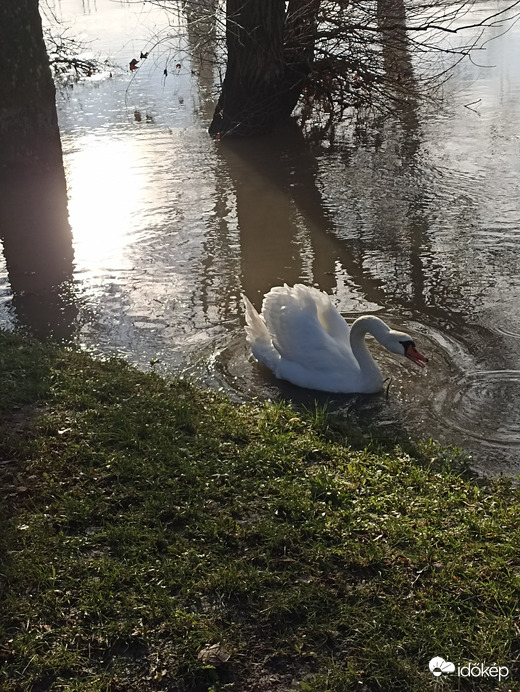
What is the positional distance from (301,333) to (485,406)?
1.52 meters

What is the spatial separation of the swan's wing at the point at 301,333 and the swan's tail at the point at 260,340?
0.30 ft

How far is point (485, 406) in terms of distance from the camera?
5.99 m

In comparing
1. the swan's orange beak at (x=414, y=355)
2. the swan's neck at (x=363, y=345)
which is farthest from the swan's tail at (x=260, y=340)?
the swan's orange beak at (x=414, y=355)

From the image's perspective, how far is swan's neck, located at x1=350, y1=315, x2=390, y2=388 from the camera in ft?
20.7

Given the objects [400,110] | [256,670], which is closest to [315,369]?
[256,670]

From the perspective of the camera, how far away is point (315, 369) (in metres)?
6.49

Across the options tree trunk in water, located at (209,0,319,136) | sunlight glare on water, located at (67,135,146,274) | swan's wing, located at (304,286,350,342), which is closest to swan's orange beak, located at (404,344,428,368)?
swan's wing, located at (304,286,350,342)

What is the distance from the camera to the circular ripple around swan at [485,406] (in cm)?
564

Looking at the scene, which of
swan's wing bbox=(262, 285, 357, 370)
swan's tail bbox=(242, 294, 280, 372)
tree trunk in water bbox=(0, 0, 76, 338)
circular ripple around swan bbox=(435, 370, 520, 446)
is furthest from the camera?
tree trunk in water bbox=(0, 0, 76, 338)

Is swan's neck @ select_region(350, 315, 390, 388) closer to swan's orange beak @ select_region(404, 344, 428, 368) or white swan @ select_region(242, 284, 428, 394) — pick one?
white swan @ select_region(242, 284, 428, 394)

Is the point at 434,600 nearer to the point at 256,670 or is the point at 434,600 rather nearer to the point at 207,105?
the point at 256,670

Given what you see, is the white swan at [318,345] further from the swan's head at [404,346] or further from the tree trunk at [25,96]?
the tree trunk at [25,96]

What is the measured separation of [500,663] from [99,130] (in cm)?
1384

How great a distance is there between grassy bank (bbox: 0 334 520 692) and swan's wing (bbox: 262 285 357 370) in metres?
1.05
